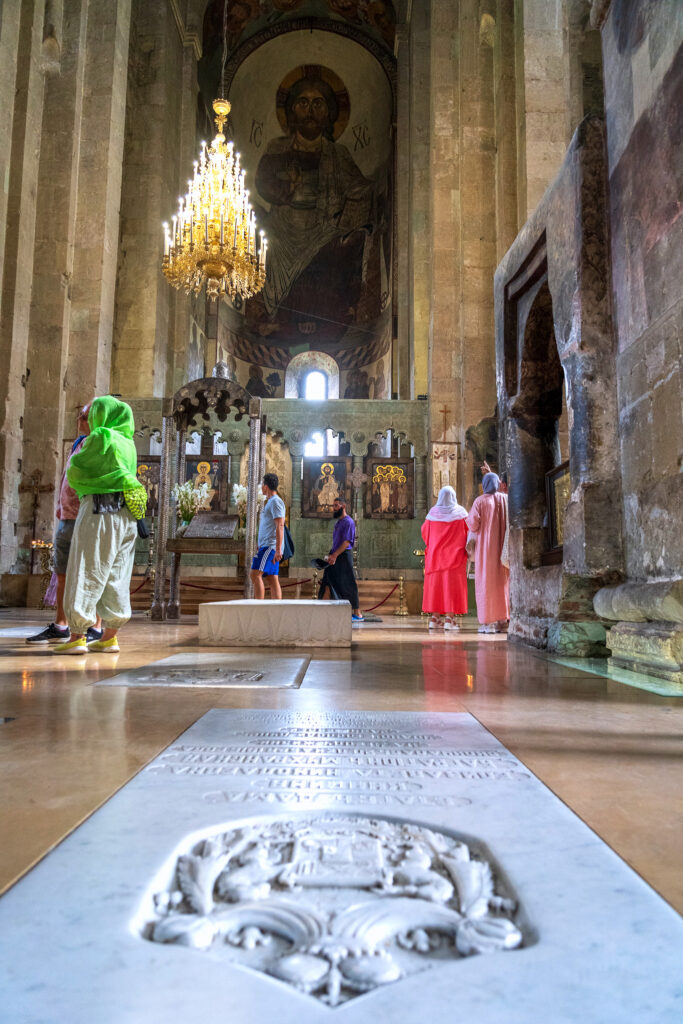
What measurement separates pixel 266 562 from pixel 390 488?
25.8 feet

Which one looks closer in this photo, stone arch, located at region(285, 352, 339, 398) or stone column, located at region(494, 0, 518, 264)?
stone column, located at region(494, 0, 518, 264)

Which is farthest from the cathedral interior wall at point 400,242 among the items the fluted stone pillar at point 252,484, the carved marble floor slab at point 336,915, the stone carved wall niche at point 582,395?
the fluted stone pillar at point 252,484

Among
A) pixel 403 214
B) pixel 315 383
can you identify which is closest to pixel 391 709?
pixel 403 214

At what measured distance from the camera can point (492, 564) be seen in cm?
817

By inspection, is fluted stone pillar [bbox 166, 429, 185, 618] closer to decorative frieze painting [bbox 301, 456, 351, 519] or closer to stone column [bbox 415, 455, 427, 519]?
decorative frieze painting [bbox 301, 456, 351, 519]

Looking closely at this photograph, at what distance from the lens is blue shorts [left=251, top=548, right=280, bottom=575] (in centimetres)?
832

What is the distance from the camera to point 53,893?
44.1 inches

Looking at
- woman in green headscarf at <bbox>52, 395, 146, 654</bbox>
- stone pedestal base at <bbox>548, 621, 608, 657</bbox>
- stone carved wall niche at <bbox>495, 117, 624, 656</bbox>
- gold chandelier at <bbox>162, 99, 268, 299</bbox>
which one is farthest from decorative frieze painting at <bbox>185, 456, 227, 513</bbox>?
stone pedestal base at <bbox>548, 621, 608, 657</bbox>

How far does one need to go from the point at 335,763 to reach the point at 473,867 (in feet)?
2.58

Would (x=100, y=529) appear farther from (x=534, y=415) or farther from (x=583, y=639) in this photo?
(x=534, y=415)

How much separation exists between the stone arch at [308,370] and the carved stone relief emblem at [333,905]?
95.6ft

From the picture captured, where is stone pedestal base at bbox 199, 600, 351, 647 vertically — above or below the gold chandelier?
below

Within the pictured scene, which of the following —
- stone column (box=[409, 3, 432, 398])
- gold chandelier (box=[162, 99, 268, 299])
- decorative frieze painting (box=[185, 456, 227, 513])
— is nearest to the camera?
gold chandelier (box=[162, 99, 268, 299])

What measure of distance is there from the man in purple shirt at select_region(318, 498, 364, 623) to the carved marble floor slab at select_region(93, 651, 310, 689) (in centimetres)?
418
